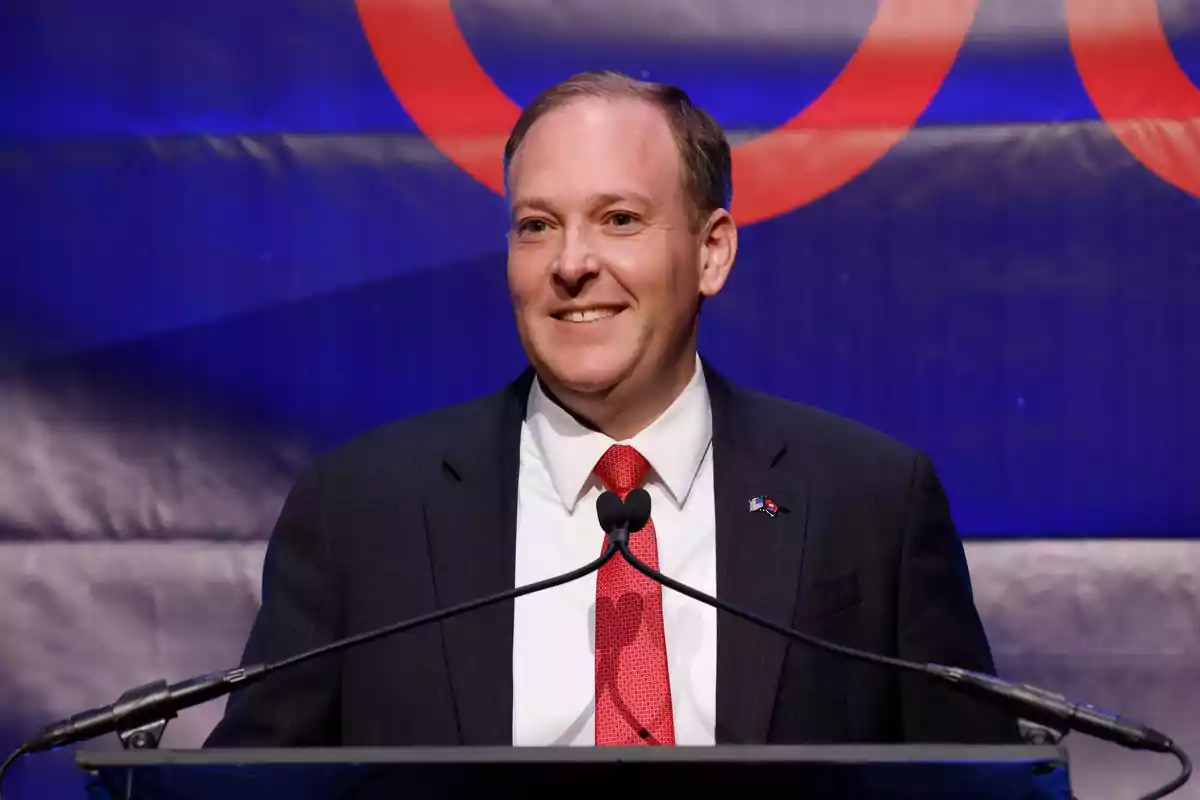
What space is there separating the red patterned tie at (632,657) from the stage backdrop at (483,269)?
712 millimetres

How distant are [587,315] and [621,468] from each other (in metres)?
0.21

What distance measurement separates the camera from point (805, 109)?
241cm

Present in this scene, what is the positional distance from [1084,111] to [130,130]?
165 cm

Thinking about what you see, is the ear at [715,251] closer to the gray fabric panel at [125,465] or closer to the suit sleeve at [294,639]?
the suit sleeve at [294,639]

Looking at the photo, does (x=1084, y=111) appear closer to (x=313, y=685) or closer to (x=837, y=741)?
(x=837, y=741)

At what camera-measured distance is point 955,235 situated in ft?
7.83

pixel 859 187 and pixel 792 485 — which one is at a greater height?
pixel 859 187

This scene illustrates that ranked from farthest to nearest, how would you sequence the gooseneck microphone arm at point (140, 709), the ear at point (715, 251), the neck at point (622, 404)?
the ear at point (715, 251)
the neck at point (622, 404)
the gooseneck microphone arm at point (140, 709)

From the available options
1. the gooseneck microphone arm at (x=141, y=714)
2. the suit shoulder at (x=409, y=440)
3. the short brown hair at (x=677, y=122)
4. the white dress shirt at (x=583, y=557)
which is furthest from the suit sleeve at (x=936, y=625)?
the gooseneck microphone arm at (x=141, y=714)

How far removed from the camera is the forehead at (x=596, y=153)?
6.18 ft

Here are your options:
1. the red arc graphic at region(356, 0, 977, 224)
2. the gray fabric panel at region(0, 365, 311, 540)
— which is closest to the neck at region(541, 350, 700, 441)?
the red arc graphic at region(356, 0, 977, 224)

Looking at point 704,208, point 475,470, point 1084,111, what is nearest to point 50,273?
point 475,470

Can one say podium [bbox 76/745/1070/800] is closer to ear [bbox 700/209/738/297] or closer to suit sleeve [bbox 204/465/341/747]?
suit sleeve [bbox 204/465/341/747]

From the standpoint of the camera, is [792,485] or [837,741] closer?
[837,741]
